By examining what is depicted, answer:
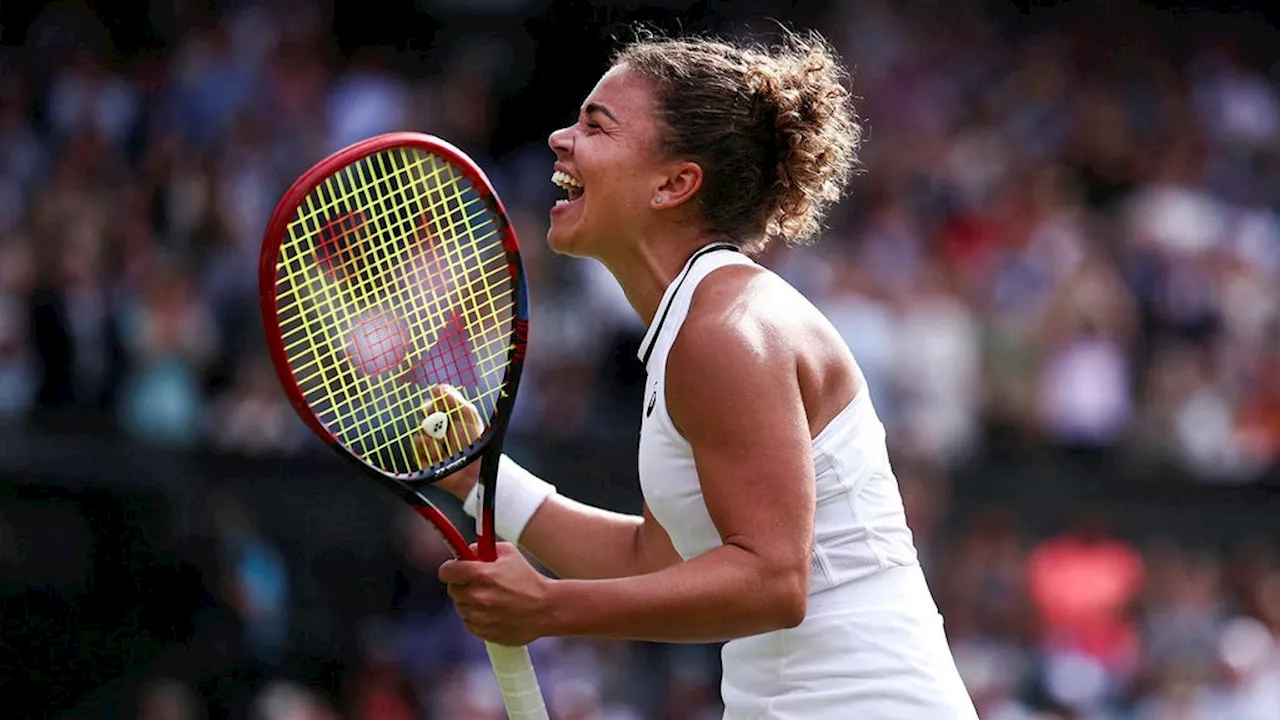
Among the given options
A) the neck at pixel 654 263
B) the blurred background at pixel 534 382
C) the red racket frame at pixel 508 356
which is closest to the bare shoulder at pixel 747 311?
the neck at pixel 654 263

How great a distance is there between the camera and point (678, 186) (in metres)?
3.28

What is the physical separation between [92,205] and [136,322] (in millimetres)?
781

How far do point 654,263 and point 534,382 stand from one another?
16.7 ft

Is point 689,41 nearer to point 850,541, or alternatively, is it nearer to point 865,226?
point 850,541

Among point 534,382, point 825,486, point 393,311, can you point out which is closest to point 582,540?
point 393,311

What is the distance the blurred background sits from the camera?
7773mm

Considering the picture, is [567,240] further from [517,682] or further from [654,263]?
[517,682]

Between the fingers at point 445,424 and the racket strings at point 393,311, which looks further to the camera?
the racket strings at point 393,311

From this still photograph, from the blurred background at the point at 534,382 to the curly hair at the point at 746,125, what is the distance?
4.32 metres

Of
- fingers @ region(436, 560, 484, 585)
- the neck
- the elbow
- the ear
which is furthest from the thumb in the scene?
the ear

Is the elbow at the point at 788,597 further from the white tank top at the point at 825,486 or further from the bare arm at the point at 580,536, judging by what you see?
the bare arm at the point at 580,536

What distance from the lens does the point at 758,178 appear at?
3.34 m

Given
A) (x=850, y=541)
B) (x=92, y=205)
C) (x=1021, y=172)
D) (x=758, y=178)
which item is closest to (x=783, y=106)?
(x=758, y=178)

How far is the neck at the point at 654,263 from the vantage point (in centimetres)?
331
